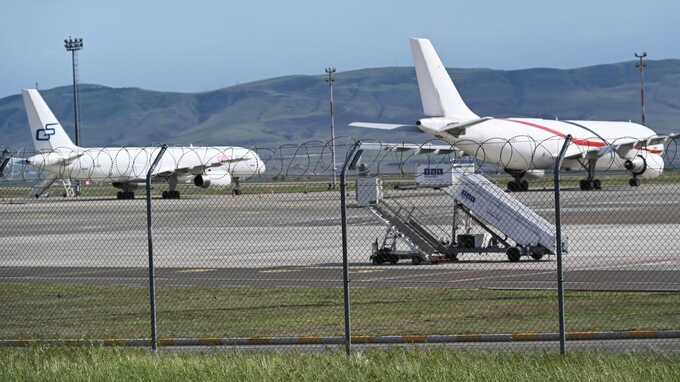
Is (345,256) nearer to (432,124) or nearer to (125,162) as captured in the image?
(432,124)

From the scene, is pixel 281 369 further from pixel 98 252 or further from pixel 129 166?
pixel 129 166

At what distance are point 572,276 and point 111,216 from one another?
37283 millimetres

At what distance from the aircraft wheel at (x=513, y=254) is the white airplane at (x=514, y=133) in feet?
121

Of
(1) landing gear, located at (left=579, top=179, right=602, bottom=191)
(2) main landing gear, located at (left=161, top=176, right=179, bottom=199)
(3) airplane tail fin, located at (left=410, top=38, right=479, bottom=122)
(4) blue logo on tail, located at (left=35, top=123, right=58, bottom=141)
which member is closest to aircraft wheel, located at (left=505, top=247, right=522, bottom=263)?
(3) airplane tail fin, located at (left=410, top=38, right=479, bottom=122)

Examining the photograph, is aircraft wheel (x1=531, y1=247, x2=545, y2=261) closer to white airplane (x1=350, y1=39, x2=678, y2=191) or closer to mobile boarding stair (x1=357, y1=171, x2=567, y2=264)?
mobile boarding stair (x1=357, y1=171, x2=567, y2=264)

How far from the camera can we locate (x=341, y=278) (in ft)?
94.5

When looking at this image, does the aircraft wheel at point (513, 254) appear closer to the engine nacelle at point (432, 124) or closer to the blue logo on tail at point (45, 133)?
the engine nacelle at point (432, 124)

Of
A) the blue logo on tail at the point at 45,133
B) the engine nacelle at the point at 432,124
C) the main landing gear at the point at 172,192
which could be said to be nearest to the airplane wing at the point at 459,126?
the engine nacelle at the point at 432,124

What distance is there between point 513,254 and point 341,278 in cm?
495

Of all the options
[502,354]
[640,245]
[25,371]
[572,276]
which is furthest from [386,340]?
[640,245]

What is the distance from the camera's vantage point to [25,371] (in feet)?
49.6

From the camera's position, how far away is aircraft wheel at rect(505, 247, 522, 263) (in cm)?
3158

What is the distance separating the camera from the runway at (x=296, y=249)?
28.3m

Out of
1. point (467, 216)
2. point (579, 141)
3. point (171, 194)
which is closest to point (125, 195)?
point (171, 194)
